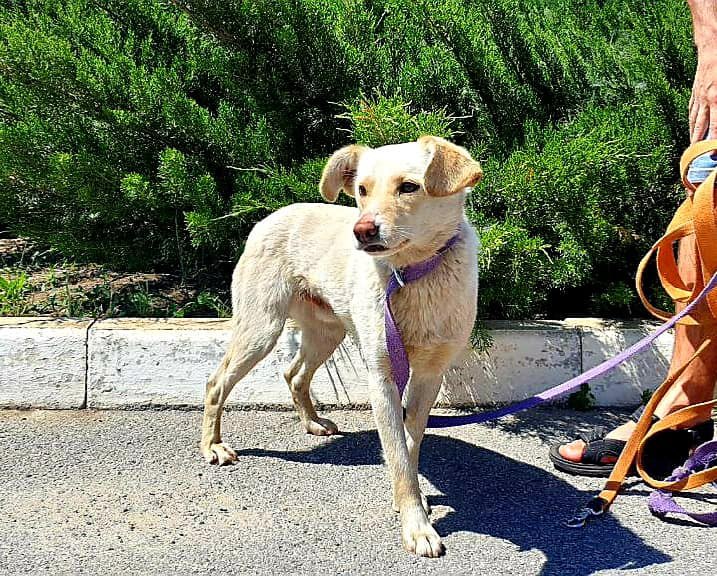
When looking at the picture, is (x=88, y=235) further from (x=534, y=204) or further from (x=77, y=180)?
(x=534, y=204)

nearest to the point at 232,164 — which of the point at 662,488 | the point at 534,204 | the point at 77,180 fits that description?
the point at 77,180

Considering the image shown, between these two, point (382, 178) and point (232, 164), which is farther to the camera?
point (232, 164)

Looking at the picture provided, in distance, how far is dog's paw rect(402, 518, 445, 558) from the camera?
293cm

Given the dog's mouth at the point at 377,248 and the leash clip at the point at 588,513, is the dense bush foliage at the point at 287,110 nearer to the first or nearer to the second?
the leash clip at the point at 588,513

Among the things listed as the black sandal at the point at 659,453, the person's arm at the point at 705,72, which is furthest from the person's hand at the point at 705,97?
the black sandal at the point at 659,453

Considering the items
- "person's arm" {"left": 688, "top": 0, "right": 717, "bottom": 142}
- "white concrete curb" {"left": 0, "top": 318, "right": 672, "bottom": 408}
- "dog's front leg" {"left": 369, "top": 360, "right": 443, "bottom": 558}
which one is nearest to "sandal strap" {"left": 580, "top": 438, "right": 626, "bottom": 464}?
"white concrete curb" {"left": 0, "top": 318, "right": 672, "bottom": 408}

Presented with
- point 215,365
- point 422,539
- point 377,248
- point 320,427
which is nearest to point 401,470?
point 422,539

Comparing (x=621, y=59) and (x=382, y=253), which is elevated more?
(x=621, y=59)

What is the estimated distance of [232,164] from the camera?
16.0 ft

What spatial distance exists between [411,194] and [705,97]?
3.81 ft

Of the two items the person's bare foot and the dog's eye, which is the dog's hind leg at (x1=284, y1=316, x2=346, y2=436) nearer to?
the person's bare foot

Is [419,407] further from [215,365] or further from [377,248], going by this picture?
[215,365]

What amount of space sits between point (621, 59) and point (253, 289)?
2651 millimetres

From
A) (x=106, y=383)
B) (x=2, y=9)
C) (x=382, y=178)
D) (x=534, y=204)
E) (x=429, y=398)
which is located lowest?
(x=106, y=383)
